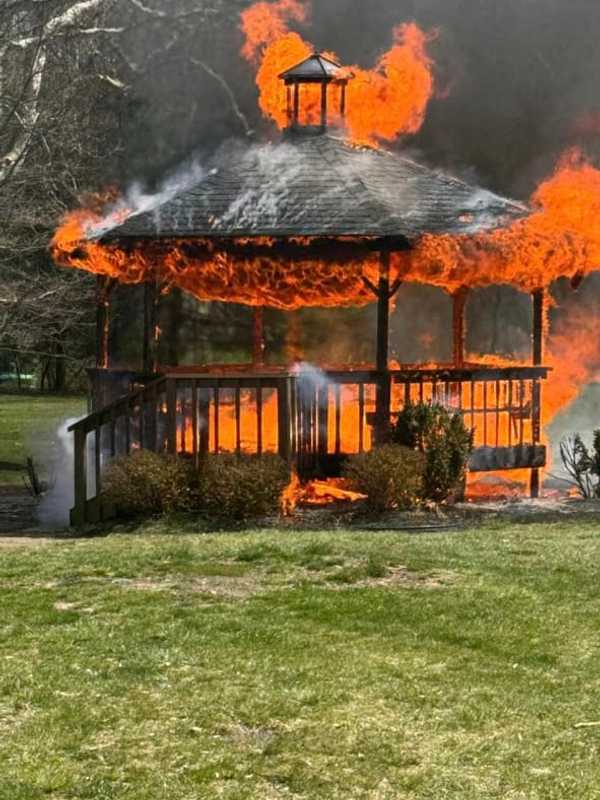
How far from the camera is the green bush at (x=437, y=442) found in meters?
14.2

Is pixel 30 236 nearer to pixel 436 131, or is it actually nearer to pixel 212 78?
pixel 212 78

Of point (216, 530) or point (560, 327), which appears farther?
point (560, 327)

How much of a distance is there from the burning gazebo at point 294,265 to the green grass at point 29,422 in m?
6.48

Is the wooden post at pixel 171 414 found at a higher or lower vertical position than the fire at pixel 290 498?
higher

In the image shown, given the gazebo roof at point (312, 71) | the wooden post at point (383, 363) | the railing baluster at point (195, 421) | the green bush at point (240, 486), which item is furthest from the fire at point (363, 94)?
the green bush at point (240, 486)

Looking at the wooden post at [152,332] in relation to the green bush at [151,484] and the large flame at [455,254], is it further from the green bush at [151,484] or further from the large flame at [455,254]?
the green bush at [151,484]

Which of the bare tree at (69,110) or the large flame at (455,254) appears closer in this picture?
the large flame at (455,254)

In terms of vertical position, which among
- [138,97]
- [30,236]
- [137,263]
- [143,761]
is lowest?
[143,761]

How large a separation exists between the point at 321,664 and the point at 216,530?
5792 millimetres

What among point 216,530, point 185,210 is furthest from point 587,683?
point 185,210

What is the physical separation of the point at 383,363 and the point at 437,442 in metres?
1.96

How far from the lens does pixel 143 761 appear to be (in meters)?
5.30

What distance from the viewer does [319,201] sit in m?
16.4

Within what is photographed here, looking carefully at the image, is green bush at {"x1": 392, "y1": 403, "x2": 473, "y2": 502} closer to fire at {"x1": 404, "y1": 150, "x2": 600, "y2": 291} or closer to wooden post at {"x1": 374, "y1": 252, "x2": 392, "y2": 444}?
wooden post at {"x1": 374, "y1": 252, "x2": 392, "y2": 444}
